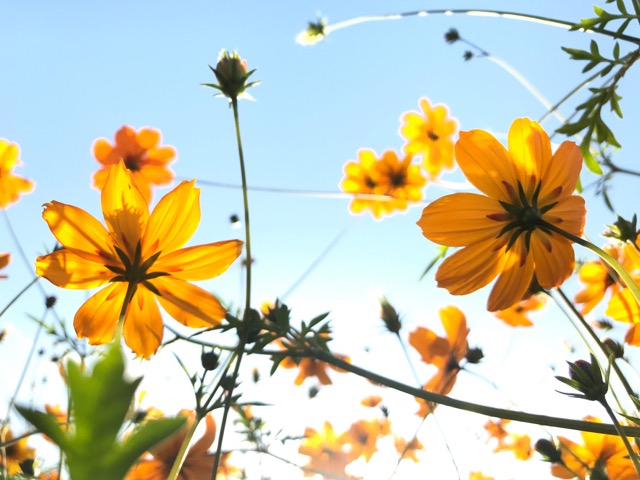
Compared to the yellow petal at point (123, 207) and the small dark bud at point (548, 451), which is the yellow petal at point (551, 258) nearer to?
the small dark bud at point (548, 451)

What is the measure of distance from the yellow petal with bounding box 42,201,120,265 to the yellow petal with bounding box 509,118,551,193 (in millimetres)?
576

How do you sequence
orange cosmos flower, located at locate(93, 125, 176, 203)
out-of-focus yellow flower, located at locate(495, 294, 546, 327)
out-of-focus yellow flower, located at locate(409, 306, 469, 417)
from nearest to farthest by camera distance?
out-of-focus yellow flower, located at locate(409, 306, 469, 417)
out-of-focus yellow flower, located at locate(495, 294, 546, 327)
orange cosmos flower, located at locate(93, 125, 176, 203)

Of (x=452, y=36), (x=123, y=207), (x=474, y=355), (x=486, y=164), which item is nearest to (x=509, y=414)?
(x=486, y=164)

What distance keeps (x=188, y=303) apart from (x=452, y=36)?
7.32ft

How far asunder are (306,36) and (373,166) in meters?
0.95

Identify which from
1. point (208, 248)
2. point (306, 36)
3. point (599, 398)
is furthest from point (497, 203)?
point (306, 36)

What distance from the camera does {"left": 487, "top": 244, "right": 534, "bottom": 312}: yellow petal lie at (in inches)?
28.2

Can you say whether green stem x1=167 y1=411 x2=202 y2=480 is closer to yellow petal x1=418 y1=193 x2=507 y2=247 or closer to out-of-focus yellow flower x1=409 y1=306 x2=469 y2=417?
yellow petal x1=418 y1=193 x2=507 y2=247

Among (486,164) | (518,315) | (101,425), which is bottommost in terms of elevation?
(101,425)

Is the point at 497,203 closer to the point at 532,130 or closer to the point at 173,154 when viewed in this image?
the point at 532,130

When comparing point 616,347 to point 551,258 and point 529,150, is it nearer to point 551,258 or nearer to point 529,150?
point 551,258

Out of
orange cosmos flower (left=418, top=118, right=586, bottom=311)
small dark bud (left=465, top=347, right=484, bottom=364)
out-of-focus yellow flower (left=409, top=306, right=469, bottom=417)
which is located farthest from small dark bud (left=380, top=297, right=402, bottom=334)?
orange cosmos flower (left=418, top=118, right=586, bottom=311)

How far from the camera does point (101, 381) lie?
13 centimetres

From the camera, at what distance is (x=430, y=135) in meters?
3.07
